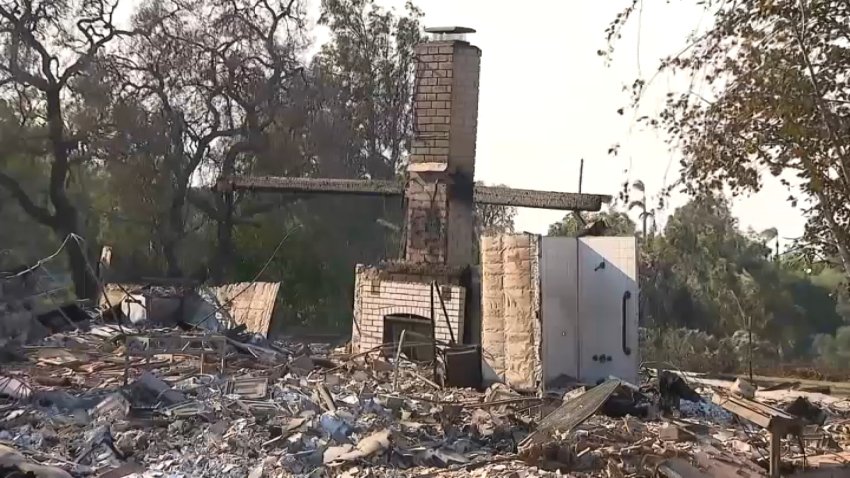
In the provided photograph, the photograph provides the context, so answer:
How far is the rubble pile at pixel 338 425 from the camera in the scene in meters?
7.82

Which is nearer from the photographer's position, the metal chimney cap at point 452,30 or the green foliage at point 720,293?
the metal chimney cap at point 452,30

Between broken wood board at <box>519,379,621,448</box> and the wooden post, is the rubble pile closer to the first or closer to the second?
broken wood board at <box>519,379,621,448</box>

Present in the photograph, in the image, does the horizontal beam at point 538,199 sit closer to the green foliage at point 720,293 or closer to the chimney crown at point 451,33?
the chimney crown at point 451,33

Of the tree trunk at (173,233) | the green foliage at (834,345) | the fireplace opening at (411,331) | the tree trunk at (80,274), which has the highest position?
the tree trunk at (173,233)

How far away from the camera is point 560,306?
1271 cm

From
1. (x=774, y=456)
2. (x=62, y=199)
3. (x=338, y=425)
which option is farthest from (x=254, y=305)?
(x=774, y=456)

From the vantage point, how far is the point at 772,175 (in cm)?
867

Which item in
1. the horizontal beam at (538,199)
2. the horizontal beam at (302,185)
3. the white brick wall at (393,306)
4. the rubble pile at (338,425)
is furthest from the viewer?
the horizontal beam at (302,185)

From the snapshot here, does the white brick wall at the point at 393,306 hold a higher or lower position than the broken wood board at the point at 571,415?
higher

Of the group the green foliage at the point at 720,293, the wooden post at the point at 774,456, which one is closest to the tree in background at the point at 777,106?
the wooden post at the point at 774,456

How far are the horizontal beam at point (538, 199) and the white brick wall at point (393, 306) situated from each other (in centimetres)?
252

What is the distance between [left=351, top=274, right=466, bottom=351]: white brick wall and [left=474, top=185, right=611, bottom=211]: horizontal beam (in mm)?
2520

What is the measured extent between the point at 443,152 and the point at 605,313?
4119 mm

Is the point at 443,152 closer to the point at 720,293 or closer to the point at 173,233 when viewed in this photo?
the point at 173,233
